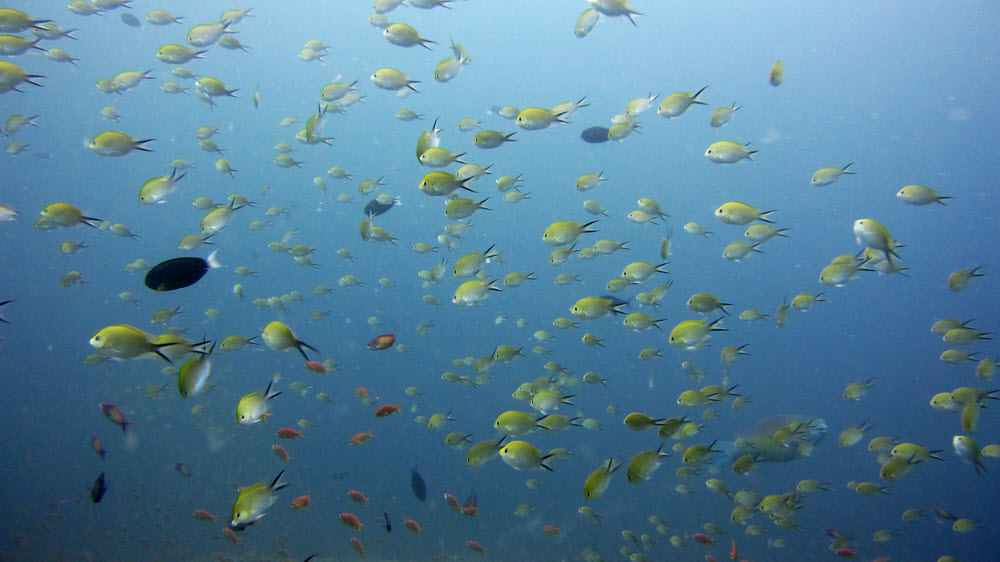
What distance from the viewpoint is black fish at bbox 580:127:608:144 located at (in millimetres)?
6906

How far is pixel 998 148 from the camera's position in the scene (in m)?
32.4

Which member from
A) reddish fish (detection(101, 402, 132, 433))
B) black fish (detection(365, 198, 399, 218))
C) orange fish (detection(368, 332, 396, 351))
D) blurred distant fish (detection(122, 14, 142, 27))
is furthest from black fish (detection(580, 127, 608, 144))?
blurred distant fish (detection(122, 14, 142, 27))

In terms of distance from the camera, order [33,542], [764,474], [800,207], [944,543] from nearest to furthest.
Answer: [33,542]
[944,543]
[764,474]
[800,207]

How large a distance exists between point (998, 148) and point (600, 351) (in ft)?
110

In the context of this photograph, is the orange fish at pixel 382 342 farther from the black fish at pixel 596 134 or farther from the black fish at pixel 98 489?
the black fish at pixel 596 134

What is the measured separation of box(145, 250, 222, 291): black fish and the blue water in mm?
11590

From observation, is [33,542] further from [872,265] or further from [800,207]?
[800,207]

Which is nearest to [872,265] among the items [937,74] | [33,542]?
[33,542]

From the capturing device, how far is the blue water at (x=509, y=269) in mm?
21078

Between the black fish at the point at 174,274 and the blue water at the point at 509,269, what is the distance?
11590 millimetres

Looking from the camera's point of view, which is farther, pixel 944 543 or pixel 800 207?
pixel 800 207

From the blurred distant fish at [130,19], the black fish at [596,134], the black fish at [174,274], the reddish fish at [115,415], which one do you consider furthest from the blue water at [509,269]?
the black fish at [174,274]

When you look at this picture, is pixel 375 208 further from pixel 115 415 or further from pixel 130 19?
pixel 130 19

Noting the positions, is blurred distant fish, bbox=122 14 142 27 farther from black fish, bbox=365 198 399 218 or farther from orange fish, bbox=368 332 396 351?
orange fish, bbox=368 332 396 351
